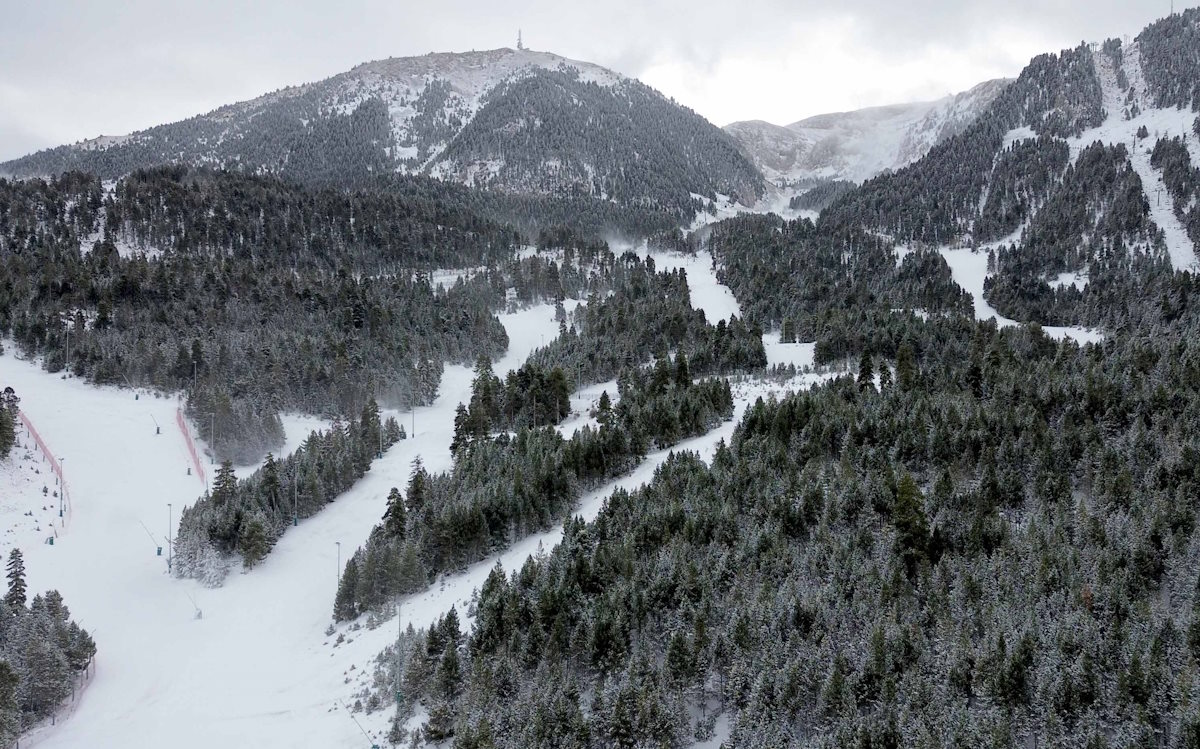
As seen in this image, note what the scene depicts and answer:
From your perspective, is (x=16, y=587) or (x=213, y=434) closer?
(x=16, y=587)

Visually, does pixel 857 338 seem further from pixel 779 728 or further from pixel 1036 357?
pixel 779 728

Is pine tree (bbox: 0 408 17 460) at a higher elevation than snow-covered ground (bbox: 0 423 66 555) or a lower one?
higher

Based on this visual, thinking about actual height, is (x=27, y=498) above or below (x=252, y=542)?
above

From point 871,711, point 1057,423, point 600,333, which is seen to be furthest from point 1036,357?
point 871,711

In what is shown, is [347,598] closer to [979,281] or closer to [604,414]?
[604,414]

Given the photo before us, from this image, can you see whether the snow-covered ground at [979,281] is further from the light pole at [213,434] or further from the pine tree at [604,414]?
the light pole at [213,434]

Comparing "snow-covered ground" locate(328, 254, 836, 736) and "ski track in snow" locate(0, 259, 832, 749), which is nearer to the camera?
"ski track in snow" locate(0, 259, 832, 749)

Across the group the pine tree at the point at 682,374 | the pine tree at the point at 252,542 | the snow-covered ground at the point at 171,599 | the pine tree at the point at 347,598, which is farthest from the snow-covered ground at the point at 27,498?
the pine tree at the point at 682,374

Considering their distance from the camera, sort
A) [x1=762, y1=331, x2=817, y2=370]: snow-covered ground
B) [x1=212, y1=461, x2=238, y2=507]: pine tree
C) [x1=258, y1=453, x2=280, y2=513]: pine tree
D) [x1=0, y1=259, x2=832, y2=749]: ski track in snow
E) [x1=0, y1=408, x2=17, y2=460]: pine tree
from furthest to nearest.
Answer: [x1=762, y1=331, x2=817, y2=370]: snow-covered ground
[x1=0, y1=408, x2=17, y2=460]: pine tree
[x1=258, y1=453, x2=280, y2=513]: pine tree
[x1=212, y1=461, x2=238, y2=507]: pine tree
[x1=0, y1=259, x2=832, y2=749]: ski track in snow

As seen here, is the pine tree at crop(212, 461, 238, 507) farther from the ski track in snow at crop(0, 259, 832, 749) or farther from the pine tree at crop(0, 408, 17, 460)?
the pine tree at crop(0, 408, 17, 460)

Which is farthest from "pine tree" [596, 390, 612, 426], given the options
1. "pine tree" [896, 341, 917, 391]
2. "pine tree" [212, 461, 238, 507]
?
"pine tree" [212, 461, 238, 507]

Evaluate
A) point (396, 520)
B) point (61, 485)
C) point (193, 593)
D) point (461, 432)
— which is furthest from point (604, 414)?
point (61, 485)
